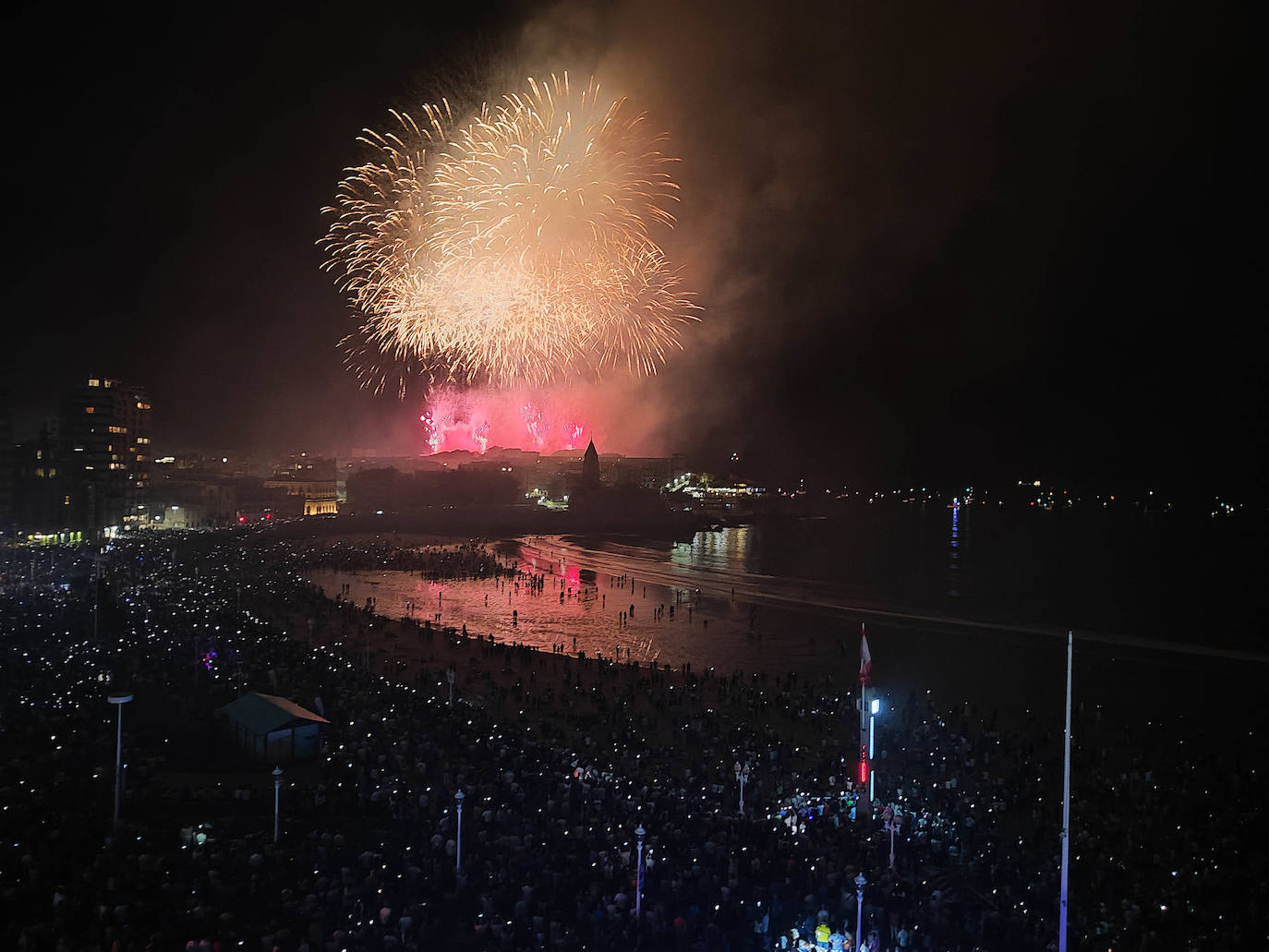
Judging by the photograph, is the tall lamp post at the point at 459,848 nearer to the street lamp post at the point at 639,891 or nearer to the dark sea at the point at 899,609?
the street lamp post at the point at 639,891

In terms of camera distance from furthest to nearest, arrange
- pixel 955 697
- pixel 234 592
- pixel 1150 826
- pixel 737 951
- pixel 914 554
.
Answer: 1. pixel 914 554
2. pixel 234 592
3. pixel 955 697
4. pixel 1150 826
5. pixel 737 951

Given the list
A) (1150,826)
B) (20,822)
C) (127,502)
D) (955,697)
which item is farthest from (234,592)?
(127,502)

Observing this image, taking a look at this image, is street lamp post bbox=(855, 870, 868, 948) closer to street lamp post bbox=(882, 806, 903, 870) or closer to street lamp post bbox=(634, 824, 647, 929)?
street lamp post bbox=(882, 806, 903, 870)

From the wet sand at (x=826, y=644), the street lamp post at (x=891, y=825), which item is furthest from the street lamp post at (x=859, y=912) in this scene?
the wet sand at (x=826, y=644)

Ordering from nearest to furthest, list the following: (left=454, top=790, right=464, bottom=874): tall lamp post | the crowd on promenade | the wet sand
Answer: the crowd on promenade
(left=454, top=790, right=464, bottom=874): tall lamp post
the wet sand

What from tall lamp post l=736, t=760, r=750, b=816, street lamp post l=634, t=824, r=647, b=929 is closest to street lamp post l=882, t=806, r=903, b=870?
tall lamp post l=736, t=760, r=750, b=816

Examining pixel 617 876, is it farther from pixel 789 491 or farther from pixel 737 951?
pixel 789 491

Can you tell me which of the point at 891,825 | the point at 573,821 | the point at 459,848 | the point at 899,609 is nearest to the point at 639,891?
the point at 459,848

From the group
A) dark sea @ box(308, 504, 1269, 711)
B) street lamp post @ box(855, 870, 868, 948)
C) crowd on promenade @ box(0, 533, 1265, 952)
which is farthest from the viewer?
dark sea @ box(308, 504, 1269, 711)
